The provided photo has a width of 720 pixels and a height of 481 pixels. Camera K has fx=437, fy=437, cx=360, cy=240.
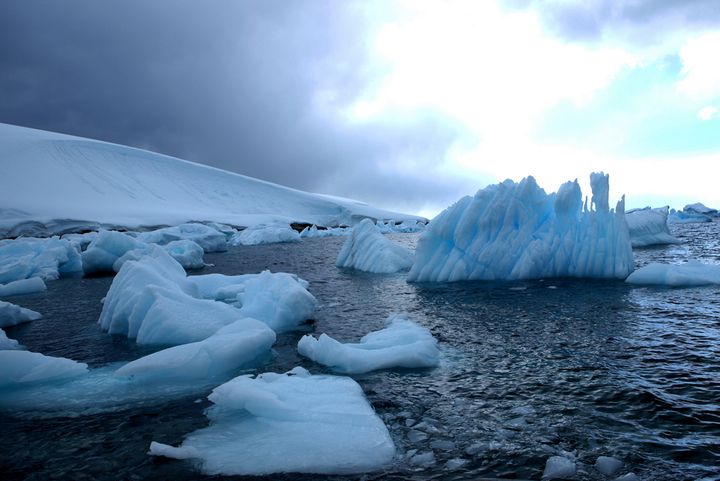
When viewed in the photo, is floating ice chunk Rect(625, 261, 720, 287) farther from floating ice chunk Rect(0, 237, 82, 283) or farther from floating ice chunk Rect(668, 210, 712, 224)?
floating ice chunk Rect(668, 210, 712, 224)

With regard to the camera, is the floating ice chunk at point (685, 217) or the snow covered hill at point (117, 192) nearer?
the snow covered hill at point (117, 192)

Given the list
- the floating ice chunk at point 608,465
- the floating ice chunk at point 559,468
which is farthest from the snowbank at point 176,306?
the floating ice chunk at point 608,465

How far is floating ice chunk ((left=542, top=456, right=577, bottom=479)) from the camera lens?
3891 mm

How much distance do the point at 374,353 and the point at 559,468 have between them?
3.68 meters

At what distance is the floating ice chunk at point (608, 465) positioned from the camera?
393 centimetres

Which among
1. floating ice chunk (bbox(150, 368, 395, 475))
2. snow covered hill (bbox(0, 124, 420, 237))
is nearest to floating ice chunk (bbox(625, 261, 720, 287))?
floating ice chunk (bbox(150, 368, 395, 475))

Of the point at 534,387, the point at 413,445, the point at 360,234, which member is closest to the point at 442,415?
the point at 413,445

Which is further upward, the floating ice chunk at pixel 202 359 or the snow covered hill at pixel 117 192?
the snow covered hill at pixel 117 192

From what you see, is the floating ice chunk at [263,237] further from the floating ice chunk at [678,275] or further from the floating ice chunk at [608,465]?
the floating ice chunk at [608,465]

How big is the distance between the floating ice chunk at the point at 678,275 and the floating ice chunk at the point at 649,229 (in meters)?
16.7

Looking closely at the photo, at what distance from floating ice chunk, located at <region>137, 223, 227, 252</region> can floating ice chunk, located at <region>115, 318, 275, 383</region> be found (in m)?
28.5

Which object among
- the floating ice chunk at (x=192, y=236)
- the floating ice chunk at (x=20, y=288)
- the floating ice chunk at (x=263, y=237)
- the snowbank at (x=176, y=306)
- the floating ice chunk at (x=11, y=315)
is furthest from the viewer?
the floating ice chunk at (x=263, y=237)

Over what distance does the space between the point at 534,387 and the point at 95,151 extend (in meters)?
85.5

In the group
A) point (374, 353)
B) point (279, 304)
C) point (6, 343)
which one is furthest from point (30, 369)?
point (374, 353)
